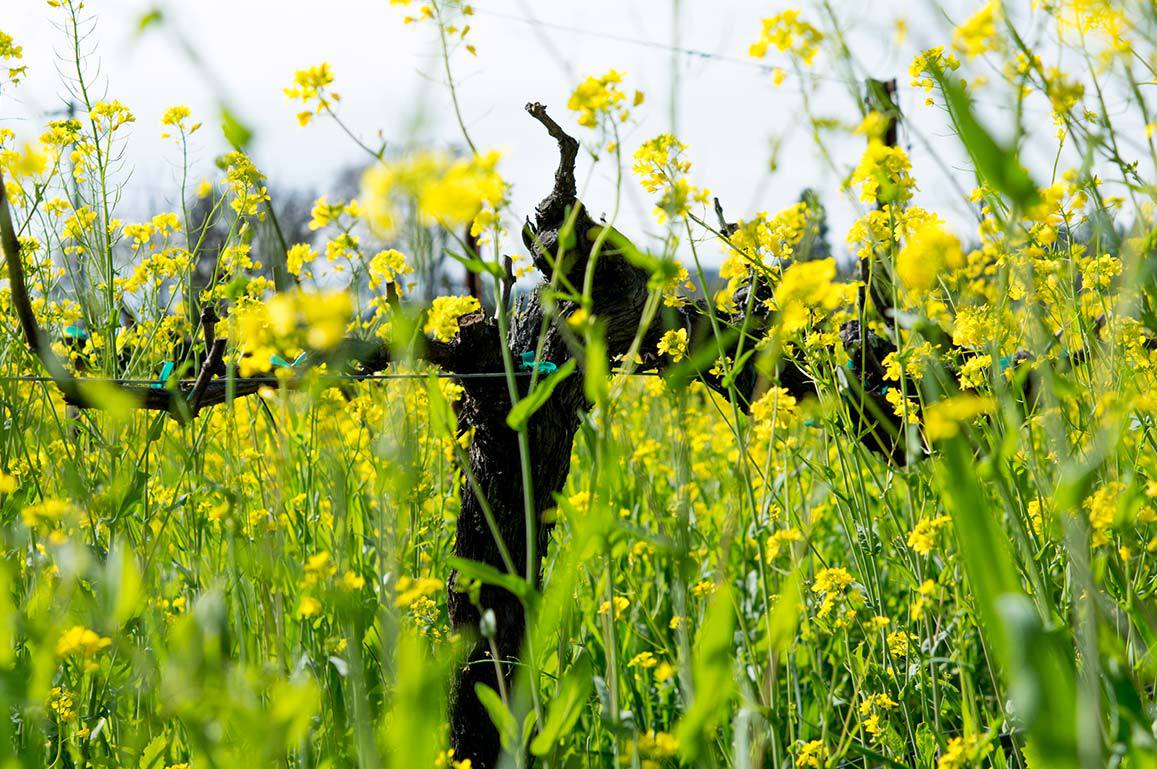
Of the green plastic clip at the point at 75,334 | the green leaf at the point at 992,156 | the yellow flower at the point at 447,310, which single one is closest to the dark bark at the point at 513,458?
the yellow flower at the point at 447,310

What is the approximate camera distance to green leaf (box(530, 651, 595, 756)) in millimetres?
840

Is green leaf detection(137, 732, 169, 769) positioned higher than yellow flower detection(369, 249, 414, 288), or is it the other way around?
yellow flower detection(369, 249, 414, 288)

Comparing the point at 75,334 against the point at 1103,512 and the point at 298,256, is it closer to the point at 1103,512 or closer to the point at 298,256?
the point at 298,256

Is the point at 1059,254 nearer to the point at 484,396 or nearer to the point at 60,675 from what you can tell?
the point at 484,396

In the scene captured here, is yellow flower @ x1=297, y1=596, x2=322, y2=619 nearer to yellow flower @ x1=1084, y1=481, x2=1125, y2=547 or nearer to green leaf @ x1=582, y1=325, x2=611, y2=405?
green leaf @ x1=582, y1=325, x2=611, y2=405

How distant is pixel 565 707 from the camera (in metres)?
0.87

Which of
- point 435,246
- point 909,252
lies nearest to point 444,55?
point 435,246

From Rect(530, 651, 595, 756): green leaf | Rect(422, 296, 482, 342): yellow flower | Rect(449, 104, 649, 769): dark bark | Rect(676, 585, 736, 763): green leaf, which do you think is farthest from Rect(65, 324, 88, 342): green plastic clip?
Rect(676, 585, 736, 763): green leaf

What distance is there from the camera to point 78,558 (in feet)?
2.81

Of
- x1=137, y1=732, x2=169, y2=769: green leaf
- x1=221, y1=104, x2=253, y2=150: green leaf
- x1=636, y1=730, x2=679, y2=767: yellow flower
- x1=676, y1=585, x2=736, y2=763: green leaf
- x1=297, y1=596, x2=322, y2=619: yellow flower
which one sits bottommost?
x1=137, y1=732, x2=169, y2=769: green leaf

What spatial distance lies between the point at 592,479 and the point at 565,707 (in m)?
0.21

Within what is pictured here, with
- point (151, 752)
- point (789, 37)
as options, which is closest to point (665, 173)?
point (789, 37)

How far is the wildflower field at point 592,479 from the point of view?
775 mm

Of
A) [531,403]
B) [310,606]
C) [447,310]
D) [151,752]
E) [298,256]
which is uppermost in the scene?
[298,256]
